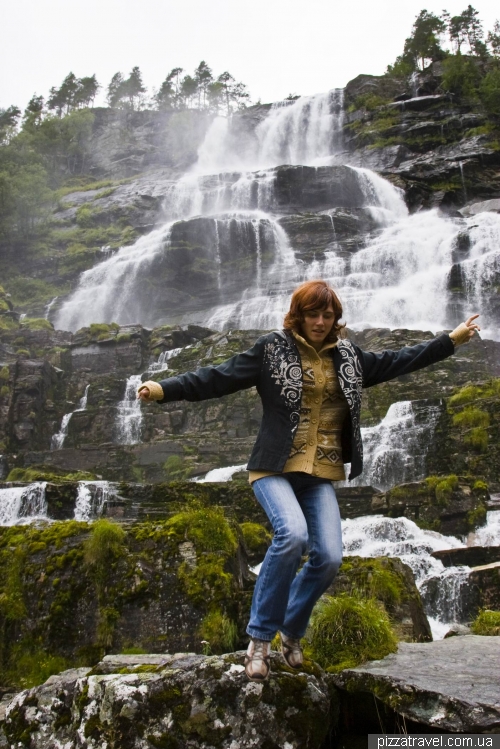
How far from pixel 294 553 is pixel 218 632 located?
2591 millimetres

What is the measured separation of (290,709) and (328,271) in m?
29.9

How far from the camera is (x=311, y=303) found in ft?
12.0

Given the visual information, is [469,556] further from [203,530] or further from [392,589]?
[203,530]

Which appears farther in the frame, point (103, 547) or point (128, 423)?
point (128, 423)

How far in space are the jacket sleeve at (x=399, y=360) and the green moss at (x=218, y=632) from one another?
2748 mm

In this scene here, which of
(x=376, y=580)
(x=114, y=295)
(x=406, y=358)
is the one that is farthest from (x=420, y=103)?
(x=406, y=358)

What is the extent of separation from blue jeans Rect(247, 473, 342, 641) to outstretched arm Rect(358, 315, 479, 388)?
0.79 m

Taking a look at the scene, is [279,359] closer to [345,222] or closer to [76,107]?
[345,222]

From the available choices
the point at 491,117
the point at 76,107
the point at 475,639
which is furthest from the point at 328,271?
the point at 76,107

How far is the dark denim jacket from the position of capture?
11.2 ft

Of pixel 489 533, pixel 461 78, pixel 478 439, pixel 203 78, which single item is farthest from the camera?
pixel 203 78

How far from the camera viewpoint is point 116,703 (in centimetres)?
326

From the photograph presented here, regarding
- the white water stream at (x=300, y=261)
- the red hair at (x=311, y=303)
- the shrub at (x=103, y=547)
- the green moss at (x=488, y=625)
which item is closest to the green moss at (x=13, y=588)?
the shrub at (x=103, y=547)

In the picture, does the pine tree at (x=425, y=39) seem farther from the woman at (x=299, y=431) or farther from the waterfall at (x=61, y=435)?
the woman at (x=299, y=431)
